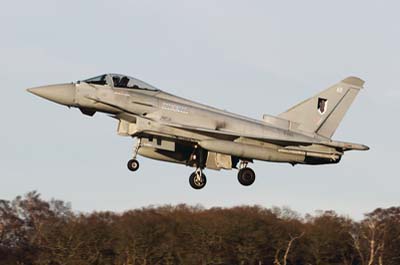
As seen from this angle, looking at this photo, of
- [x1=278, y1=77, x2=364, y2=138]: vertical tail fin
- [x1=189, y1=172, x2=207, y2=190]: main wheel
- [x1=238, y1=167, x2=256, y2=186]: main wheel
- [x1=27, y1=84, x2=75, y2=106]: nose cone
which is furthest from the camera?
[x1=278, y1=77, x2=364, y2=138]: vertical tail fin

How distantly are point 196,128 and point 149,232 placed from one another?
21748 millimetres

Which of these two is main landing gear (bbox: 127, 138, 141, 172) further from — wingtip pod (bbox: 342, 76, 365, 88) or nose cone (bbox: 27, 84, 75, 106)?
wingtip pod (bbox: 342, 76, 365, 88)

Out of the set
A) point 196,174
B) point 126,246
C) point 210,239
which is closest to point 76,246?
point 126,246

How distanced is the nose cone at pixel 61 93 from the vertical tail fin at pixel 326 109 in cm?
720

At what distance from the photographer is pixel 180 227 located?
5722 cm

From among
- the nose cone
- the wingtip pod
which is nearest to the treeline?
the wingtip pod

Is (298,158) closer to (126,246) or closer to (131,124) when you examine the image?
(131,124)

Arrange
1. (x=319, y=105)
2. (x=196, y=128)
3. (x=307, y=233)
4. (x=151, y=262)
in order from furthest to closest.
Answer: (x=307, y=233)
(x=151, y=262)
(x=319, y=105)
(x=196, y=128)

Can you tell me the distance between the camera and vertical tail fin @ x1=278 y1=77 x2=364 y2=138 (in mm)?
36531

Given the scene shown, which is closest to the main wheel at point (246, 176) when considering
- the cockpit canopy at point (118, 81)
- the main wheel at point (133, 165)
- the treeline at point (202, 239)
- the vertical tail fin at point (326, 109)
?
the vertical tail fin at point (326, 109)

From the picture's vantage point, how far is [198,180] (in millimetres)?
35781

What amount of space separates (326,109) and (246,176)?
3.78 metres

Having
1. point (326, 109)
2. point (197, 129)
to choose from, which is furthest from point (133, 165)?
point (326, 109)

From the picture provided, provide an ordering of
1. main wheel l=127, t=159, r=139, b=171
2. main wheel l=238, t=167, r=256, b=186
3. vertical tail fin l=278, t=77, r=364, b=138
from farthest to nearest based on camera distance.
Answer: vertical tail fin l=278, t=77, r=364, b=138, main wheel l=238, t=167, r=256, b=186, main wheel l=127, t=159, r=139, b=171
